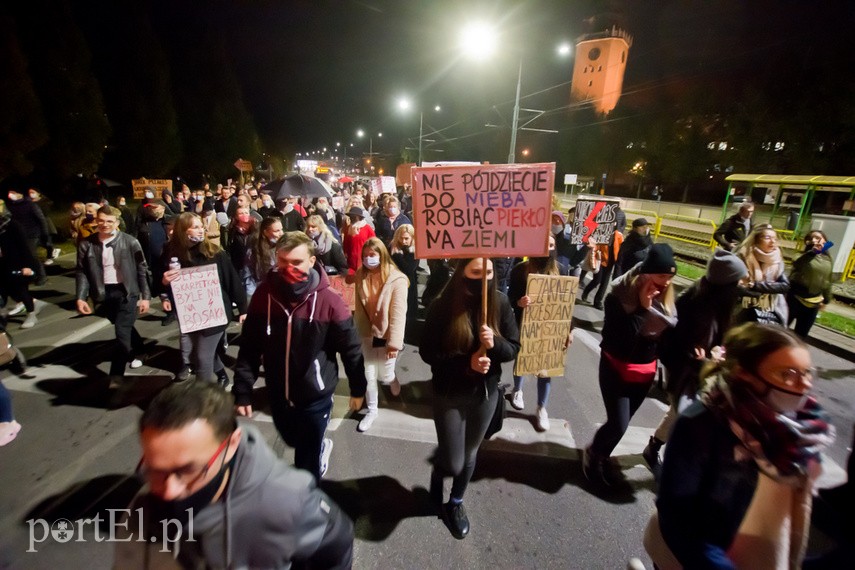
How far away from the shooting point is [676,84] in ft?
133

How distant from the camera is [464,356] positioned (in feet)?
8.56

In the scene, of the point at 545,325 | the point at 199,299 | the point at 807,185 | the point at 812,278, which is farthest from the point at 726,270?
the point at 807,185

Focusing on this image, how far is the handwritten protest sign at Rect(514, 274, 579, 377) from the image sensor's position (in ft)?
12.4

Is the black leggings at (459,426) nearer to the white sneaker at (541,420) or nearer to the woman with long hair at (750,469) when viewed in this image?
the woman with long hair at (750,469)

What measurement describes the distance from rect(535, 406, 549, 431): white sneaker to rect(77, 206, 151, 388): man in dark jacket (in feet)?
14.0

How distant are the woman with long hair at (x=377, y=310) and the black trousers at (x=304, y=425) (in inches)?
45.7

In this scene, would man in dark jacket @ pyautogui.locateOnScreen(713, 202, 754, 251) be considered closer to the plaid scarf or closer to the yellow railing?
the plaid scarf

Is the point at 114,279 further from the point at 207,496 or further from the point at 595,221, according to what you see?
the point at 595,221

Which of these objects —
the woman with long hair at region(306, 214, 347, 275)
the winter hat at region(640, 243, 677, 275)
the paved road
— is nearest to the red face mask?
the paved road

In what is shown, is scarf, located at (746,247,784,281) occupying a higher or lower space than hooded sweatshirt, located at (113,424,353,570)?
higher

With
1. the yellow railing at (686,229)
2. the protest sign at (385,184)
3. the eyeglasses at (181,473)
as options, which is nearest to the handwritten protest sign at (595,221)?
the protest sign at (385,184)

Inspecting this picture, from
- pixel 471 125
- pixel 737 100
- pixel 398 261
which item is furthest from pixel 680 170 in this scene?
pixel 398 261

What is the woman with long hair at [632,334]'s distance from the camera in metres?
2.96

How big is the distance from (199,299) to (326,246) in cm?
179
